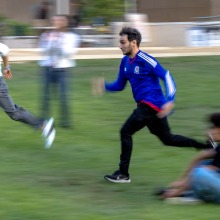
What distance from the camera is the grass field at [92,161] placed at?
660 centimetres

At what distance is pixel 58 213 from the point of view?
6.46m

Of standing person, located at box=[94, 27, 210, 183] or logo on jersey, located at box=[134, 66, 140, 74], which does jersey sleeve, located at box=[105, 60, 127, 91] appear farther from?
logo on jersey, located at box=[134, 66, 140, 74]

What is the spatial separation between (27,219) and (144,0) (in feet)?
85.5

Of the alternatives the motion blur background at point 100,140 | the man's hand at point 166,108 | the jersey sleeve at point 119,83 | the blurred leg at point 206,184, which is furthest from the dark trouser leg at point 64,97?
the blurred leg at point 206,184

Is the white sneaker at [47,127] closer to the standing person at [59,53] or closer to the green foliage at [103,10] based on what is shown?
the standing person at [59,53]

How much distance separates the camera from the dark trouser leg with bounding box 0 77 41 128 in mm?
8776

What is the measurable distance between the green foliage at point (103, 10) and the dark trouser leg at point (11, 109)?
14378mm

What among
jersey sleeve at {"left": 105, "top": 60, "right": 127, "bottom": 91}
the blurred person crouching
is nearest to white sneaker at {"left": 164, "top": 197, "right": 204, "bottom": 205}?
the blurred person crouching

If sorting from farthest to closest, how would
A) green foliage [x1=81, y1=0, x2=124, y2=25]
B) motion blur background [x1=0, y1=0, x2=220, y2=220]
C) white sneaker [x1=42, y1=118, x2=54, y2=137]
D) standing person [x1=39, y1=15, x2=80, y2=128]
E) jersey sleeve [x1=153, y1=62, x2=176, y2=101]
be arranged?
1. green foliage [x1=81, y1=0, x2=124, y2=25]
2. standing person [x1=39, y1=15, x2=80, y2=128]
3. white sneaker [x1=42, y1=118, x2=54, y2=137]
4. jersey sleeve [x1=153, y1=62, x2=176, y2=101]
5. motion blur background [x1=0, y1=0, x2=220, y2=220]

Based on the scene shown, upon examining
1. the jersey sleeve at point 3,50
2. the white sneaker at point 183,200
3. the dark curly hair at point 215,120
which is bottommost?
the white sneaker at point 183,200

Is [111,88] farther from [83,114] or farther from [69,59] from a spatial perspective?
[83,114]

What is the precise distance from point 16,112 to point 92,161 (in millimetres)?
1146

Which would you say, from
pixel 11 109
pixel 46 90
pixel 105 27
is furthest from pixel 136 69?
pixel 105 27

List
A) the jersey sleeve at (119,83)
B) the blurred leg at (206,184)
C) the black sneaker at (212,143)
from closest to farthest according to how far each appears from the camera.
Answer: the blurred leg at (206,184)
the black sneaker at (212,143)
the jersey sleeve at (119,83)
